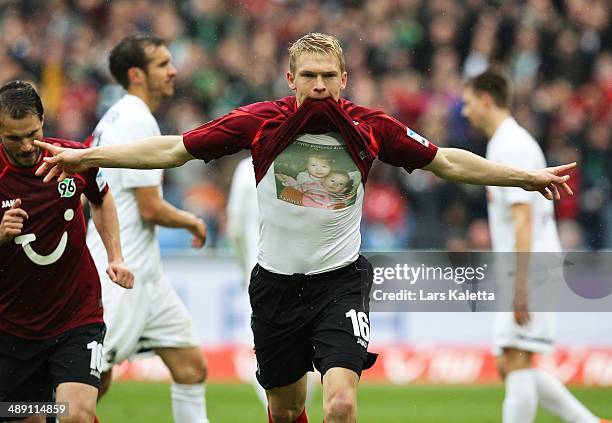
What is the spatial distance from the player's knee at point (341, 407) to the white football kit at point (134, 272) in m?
2.11

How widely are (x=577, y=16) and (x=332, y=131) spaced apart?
11.0 metres

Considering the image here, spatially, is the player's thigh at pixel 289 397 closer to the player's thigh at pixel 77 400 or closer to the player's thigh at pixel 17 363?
the player's thigh at pixel 77 400

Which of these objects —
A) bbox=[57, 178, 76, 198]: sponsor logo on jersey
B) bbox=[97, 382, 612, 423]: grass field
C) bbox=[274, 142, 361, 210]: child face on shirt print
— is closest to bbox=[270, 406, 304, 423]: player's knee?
bbox=[274, 142, 361, 210]: child face on shirt print

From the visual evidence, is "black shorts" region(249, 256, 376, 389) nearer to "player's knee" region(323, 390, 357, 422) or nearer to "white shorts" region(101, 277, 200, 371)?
"player's knee" region(323, 390, 357, 422)

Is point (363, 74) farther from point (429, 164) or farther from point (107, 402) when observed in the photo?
point (429, 164)

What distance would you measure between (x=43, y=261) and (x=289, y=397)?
1535 mm

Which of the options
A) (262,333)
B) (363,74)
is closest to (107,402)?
(262,333)

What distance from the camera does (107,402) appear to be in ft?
34.4

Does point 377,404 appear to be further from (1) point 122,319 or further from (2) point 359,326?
(2) point 359,326

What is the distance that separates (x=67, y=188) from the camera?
5953mm

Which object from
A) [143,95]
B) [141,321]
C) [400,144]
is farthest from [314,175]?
[143,95]

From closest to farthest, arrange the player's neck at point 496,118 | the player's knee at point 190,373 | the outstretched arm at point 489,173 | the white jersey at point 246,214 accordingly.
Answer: the outstretched arm at point 489,173, the player's knee at point 190,373, the player's neck at point 496,118, the white jersey at point 246,214

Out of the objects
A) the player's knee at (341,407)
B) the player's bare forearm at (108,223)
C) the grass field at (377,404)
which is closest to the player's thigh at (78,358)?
the player's bare forearm at (108,223)

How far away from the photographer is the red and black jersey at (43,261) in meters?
5.86
